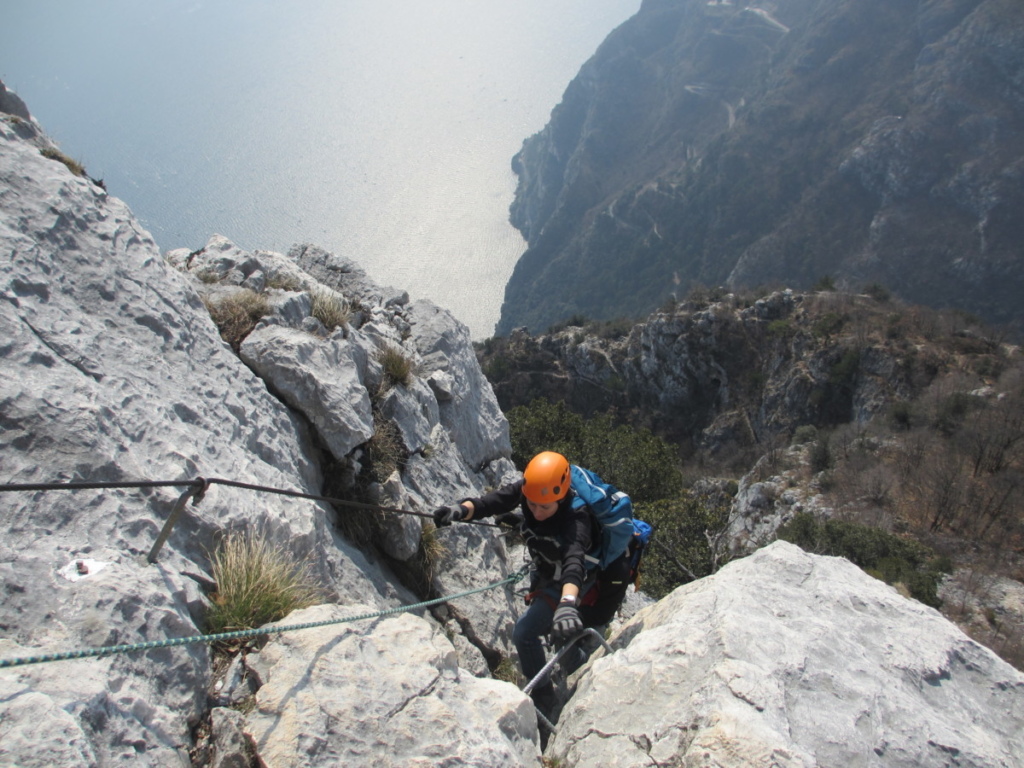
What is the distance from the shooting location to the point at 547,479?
202 inches

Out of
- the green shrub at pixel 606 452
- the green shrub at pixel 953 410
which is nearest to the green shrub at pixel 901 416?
the green shrub at pixel 953 410

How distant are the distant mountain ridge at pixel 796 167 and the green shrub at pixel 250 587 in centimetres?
10104

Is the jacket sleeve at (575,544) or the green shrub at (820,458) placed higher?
the green shrub at (820,458)

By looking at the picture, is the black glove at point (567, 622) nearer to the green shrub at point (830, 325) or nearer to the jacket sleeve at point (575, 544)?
the jacket sleeve at point (575, 544)

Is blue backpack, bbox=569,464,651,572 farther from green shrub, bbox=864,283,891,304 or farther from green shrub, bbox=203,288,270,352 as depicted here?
green shrub, bbox=864,283,891,304

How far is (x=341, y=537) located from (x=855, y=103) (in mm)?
140629

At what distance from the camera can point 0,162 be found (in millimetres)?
5625

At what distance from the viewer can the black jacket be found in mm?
5094

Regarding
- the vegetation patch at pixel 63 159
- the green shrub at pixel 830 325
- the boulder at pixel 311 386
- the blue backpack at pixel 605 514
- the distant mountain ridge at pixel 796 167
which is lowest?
the blue backpack at pixel 605 514

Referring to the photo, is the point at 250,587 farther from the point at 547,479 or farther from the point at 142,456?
the point at 547,479

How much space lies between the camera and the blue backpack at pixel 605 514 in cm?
546

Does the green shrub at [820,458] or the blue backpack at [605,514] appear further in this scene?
the green shrub at [820,458]

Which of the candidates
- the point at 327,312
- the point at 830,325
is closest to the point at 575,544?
the point at 327,312

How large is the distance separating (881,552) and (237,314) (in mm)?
17550
